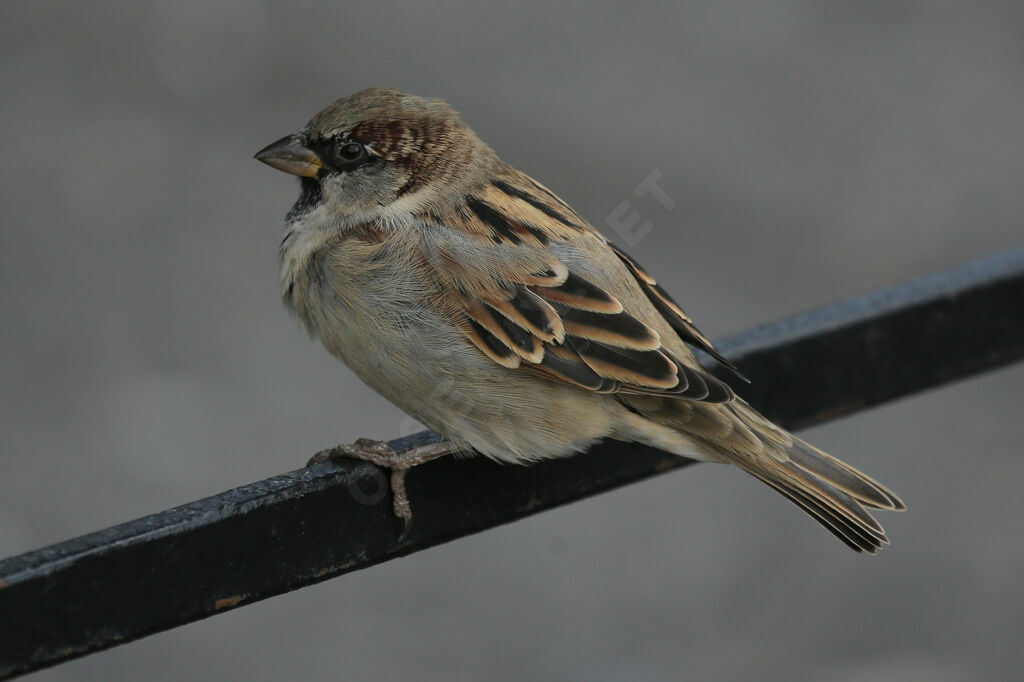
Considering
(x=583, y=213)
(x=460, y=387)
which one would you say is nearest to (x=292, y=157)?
(x=460, y=387)

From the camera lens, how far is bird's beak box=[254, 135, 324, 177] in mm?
3572

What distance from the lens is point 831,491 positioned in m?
3.26

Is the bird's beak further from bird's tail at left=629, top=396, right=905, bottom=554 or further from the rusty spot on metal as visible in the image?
the rusty spot on metal

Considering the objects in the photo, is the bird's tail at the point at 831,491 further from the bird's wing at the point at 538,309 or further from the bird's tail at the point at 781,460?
the bird's wing at the point at 538,309

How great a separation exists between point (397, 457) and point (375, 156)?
89 cm

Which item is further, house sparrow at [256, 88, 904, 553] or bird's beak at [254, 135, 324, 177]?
bird's beak at [254, 135, 324, 177]

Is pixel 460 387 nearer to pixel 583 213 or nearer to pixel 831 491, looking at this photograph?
pixel 831 491

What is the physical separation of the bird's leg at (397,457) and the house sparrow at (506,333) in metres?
0.01

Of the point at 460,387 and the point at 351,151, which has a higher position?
the point at 351,151

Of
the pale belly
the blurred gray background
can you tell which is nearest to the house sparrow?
Answer: the pale belly

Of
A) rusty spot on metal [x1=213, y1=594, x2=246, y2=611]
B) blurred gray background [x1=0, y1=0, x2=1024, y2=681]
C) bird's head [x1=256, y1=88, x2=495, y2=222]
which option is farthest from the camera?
blurred gray background [x1=0, y1=0, x2=1024, y2=681]

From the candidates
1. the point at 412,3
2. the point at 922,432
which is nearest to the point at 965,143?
the point at 922,432

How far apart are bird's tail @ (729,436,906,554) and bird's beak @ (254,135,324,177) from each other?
1249 millimetres

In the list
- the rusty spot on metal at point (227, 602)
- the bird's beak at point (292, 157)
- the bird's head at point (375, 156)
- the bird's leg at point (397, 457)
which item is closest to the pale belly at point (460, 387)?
the bird's leg at point (397, 457)
